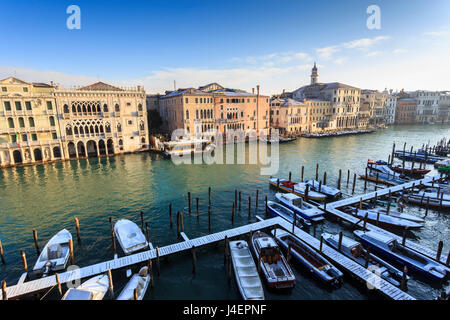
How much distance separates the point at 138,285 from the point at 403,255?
14.0m

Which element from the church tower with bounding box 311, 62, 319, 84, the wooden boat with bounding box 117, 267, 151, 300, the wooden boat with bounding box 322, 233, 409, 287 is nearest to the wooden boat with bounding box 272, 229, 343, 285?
the wooden boat with bounding box 322, 233, 409, 287

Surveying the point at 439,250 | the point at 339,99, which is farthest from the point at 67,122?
the point at 339,99

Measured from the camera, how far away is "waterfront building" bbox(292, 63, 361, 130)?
71.6 metres

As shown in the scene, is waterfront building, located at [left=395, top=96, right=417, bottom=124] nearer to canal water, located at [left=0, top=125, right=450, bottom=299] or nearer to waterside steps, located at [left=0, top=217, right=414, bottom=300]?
canal water, located at [left=0, top=125, right=450, bottom=299]

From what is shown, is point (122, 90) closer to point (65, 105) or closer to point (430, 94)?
point (65, 105)

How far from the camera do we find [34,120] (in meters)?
35.3

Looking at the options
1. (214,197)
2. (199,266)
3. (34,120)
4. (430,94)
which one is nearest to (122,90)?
(34,120)

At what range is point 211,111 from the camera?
50.6 metres

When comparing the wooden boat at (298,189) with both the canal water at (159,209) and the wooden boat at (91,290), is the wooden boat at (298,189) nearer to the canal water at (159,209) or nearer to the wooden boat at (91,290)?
the canal water at (159,209)

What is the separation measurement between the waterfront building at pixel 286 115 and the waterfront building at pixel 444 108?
2836 inches

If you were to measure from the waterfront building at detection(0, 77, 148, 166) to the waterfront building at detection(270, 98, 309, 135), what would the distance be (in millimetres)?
33682

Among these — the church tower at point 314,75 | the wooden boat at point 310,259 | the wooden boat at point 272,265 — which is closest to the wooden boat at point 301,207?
the wooden boat at point 310,259
